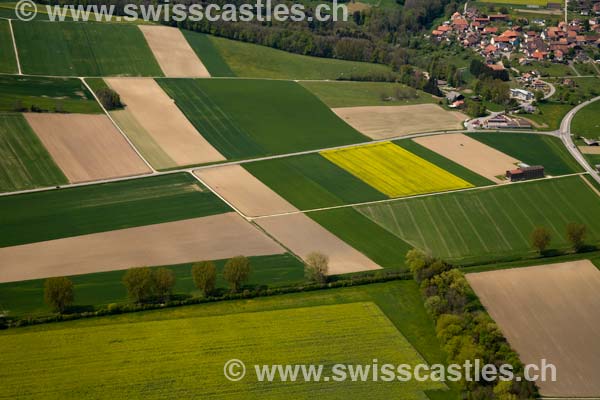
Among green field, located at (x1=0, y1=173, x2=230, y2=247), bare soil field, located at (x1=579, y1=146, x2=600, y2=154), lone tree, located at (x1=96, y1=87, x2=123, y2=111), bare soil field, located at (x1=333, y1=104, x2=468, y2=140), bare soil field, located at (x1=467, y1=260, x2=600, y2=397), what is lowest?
bare soil field, located at (x1=467, y1=260, x2=600, y2=397)

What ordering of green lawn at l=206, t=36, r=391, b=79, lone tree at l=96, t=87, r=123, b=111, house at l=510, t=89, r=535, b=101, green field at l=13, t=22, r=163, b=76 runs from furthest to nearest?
green lawn at l=206, t=36, r=391, b=79 < house at l=510, t=89, r=535, b=101 < green field at l=13, t=22, r=163, b=76 < lone tree at l=96, t=87, r=123, b=111

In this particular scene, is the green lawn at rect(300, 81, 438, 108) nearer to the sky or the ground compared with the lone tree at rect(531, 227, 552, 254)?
nearer to the sky

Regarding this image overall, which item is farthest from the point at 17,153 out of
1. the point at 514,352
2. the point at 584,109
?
the point at 584,109

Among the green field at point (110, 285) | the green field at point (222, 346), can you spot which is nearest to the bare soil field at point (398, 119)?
the green field at point (110, 285)

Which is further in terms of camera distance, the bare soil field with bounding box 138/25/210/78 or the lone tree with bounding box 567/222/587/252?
the bare soil field with bounding box 138/25/210/78

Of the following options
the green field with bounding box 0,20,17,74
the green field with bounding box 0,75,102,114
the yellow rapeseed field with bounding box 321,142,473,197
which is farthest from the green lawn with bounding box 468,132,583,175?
the green field with bounding box 0,20,17,74

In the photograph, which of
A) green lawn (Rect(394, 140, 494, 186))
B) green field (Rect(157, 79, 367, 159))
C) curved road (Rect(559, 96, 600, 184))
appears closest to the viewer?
green lawn (Rect(394, 140, 494, 186))

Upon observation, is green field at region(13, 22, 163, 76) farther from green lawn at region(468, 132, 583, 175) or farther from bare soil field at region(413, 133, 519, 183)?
green lawn at region(468, 132, 583, 175)

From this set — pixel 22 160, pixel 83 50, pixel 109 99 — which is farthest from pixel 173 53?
pixel 22 160
